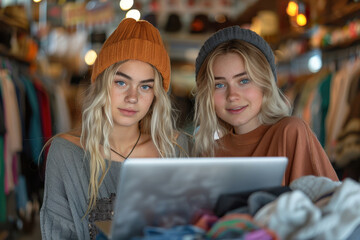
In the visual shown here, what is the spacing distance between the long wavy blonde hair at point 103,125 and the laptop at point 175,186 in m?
0.81

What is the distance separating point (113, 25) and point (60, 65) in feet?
3.93

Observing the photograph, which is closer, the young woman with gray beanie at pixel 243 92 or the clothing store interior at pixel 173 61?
the young woman with gray beanie at pixel 243 92

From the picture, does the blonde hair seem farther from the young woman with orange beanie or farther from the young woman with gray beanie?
the young woman with orange beanie

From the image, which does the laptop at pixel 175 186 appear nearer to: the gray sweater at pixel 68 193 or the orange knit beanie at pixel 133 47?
the gray sweater at pixel 68 193

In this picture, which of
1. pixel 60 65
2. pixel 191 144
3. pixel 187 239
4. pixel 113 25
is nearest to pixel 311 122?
pixel 191 144

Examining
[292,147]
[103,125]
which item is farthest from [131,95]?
[292,147]

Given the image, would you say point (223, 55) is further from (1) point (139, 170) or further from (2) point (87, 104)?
A: (1) point (139, 170)

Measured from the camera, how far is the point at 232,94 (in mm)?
1911

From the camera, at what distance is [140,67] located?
1979 mm

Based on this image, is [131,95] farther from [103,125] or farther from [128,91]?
[103,125]

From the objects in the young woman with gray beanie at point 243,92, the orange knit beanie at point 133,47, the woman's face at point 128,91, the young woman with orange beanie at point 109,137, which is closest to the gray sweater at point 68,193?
the young woman with orange beanie at point 109,137

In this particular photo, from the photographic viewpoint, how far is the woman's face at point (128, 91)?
196 cm

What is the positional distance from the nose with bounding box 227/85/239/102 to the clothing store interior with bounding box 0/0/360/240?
0.44 meters

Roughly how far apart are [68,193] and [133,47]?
0.71 meters
